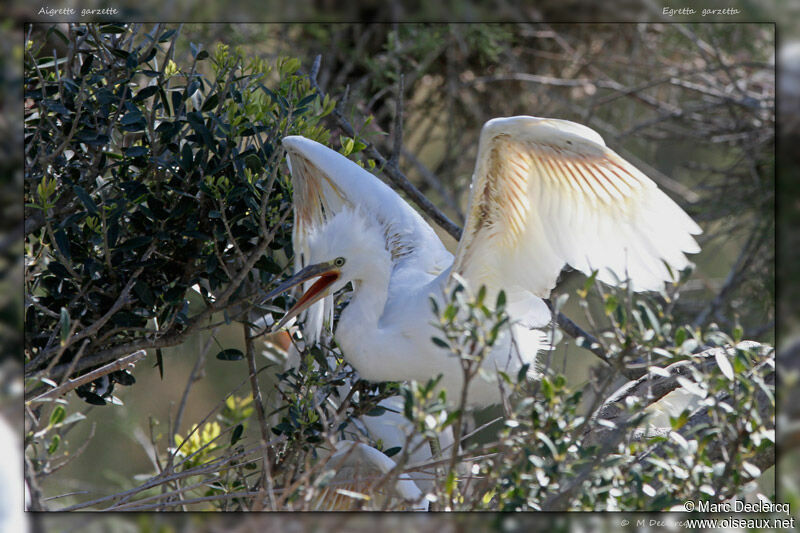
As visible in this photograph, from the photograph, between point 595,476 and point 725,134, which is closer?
point 595,476

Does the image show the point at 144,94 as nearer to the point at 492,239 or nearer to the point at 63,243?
the point at 63,243

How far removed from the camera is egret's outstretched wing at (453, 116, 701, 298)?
1235mm

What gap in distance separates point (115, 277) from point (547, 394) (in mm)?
736

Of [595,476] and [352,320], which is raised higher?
[352,320]

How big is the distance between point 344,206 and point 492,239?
0.29 meters

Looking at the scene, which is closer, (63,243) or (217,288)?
(63,243)

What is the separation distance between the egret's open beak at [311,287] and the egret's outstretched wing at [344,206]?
0.15 feet

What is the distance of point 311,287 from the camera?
1.40m

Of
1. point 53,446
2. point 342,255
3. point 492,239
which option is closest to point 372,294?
point 342,255

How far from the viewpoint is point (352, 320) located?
55.8 inches

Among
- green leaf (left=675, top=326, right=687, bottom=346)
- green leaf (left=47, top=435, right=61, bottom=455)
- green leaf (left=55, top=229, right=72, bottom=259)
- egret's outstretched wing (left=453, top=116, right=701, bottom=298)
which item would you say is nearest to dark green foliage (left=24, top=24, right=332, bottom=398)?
green leaf (left=55, top=229, right=72, bottom=259)

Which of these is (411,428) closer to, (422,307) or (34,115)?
(422,307)

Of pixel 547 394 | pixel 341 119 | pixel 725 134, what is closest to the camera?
pixel 547 394

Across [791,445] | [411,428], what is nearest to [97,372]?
[411,428]
